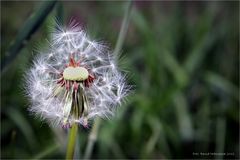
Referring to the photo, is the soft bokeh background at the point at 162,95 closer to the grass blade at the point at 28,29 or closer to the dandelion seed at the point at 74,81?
the grass blade at the point at 28,29

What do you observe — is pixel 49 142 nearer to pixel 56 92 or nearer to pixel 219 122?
pixel 219 122

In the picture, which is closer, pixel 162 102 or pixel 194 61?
pixel 162 102

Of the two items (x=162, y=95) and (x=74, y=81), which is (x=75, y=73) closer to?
(x=74, y=81)

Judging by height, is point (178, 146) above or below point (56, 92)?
below

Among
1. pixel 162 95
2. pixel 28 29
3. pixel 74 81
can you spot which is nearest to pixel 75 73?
pixel 74 81

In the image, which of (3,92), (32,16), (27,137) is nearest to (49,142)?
(27,137)

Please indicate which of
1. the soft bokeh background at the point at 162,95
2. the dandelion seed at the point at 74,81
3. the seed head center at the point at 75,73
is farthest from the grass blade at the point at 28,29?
the soft bokeh background at the point at 162,95

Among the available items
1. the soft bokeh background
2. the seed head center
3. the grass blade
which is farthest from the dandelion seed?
the soft bokeh background

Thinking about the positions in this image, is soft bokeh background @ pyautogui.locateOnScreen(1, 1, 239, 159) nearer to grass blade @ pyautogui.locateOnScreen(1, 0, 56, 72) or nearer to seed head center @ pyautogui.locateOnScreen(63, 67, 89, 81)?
grass blade @ pyautogui.locateOnScreen(1, 0, 56, 72)
